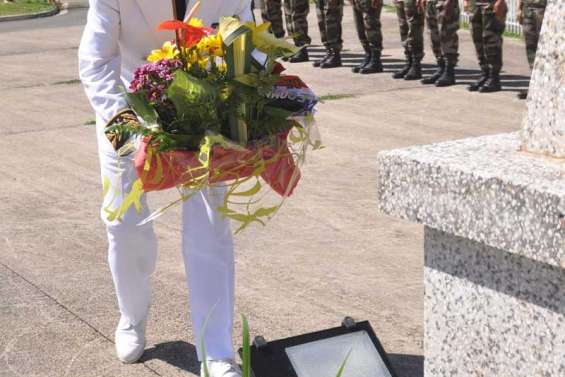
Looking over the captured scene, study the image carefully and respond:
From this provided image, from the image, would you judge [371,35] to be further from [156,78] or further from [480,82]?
[156,78]

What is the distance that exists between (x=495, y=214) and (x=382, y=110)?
8.65m

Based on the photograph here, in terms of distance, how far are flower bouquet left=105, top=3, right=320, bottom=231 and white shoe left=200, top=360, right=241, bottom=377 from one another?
76cm

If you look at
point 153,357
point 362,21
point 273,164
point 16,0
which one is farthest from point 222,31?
point 16,0

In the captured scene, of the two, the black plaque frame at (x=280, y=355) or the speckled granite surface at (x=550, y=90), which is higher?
the speckled granite surface at (x=550, y=90)

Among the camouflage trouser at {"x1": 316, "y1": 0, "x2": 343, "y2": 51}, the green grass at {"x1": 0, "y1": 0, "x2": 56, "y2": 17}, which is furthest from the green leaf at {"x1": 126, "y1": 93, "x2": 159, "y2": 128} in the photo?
the green grass at {"x1": 0, "y1": 0, "x2": 56, "y2": 17}

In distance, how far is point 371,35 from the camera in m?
13.6

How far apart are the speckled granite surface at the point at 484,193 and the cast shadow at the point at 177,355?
95.8 inches

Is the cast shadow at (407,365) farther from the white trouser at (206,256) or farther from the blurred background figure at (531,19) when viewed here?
the blurred background figure at (531,19)

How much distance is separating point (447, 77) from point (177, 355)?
7886mm

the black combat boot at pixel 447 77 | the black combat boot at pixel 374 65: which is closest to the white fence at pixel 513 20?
the black combat boot at pixel 374 65

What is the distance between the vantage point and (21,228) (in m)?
6.86

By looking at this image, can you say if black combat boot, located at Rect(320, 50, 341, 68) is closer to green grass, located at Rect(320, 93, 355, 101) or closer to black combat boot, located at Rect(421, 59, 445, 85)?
black combat boot, located at Rect(421, 59, 445, 85)

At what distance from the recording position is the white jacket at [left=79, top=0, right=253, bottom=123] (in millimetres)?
4164

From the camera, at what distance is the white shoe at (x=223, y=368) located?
420 cm
